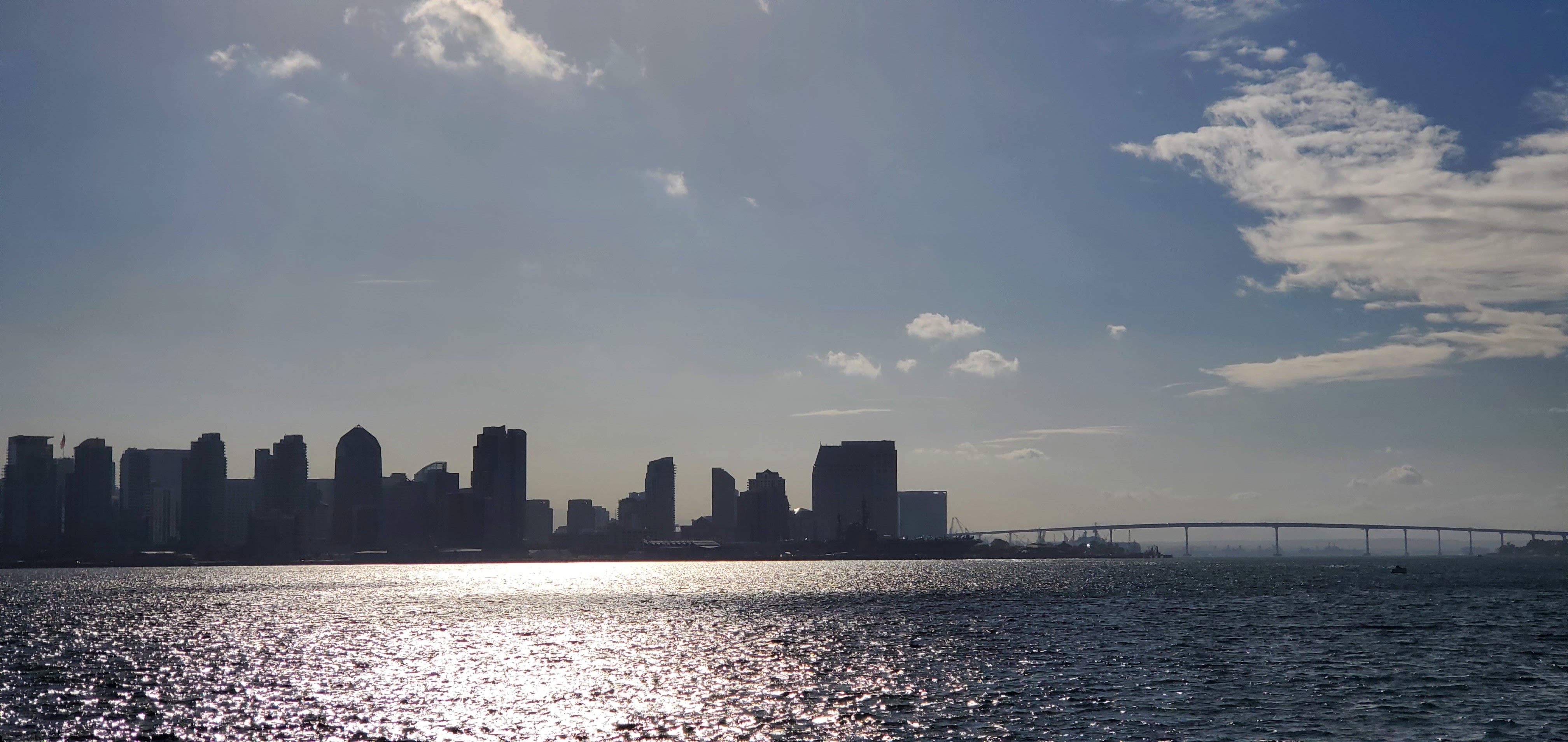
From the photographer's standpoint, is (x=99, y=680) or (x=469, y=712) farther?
(x=99, y=680)

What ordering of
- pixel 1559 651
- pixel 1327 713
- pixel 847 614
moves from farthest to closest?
1. pixel 847 614
2. pixel 1559 651
3. pixel 1327 713

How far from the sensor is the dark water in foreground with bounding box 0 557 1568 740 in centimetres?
5919

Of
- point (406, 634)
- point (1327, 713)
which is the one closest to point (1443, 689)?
point (1327, 713)

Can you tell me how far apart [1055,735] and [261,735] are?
134ft

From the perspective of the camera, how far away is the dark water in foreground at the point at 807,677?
59.2 metres

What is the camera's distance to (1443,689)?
70688 millimetres

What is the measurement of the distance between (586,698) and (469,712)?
7.92m

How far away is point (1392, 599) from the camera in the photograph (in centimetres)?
18025

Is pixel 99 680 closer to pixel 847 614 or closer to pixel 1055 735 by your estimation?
pixel 1055 735

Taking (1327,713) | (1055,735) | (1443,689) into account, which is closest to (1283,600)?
(1443,689)

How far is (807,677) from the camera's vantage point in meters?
80.4

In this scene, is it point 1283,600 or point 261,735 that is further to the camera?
point 1283,600

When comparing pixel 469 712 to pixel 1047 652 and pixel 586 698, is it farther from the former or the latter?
pixel 1047 652

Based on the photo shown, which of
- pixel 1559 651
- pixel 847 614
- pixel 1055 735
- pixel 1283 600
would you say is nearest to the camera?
pixel 1055 735
